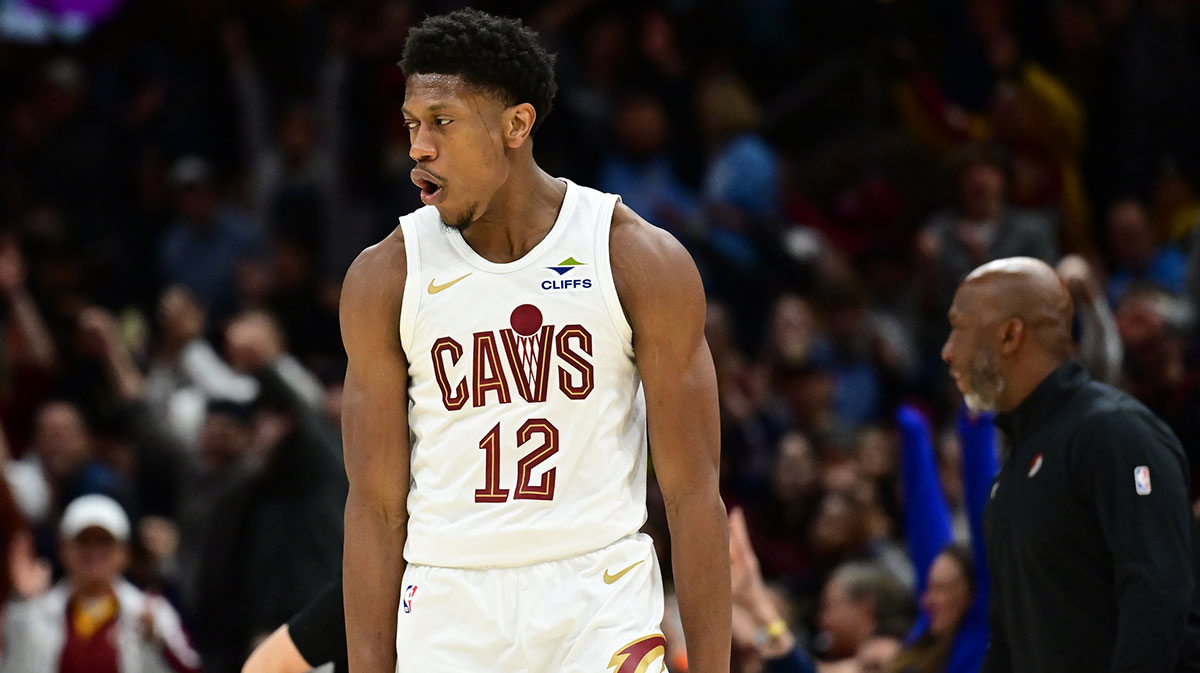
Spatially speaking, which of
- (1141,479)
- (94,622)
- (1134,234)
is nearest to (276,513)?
(94,622)

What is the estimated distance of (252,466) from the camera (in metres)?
7.54

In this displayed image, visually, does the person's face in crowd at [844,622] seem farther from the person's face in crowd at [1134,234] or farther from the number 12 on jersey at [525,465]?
the number 12 on jersey at [525,465]

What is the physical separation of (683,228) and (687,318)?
6.32 meters

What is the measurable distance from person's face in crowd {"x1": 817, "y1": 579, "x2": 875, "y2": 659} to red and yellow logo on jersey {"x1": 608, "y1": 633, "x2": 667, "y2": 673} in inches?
144

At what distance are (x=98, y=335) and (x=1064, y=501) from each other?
712 centimetres

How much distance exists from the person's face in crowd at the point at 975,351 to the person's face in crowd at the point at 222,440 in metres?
5.09

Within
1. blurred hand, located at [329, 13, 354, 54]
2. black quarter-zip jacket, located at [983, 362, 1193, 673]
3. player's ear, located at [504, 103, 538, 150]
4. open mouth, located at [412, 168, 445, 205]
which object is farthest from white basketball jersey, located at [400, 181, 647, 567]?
blurred hand, located at [329, 13, 354, 54]

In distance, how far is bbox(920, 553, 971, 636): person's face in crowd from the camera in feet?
20.5

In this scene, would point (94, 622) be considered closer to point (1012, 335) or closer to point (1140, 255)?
point (1012, 335)

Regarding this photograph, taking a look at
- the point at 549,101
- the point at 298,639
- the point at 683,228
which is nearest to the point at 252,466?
the point at 298,639

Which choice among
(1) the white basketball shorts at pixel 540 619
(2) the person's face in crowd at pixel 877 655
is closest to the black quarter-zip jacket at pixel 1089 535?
(1) the white basketball shorts at pixel 540 619

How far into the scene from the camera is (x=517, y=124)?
3795 millimetres

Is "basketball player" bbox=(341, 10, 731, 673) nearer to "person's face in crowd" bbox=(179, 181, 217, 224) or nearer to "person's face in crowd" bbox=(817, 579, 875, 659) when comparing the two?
"person's face in crowd" bbox=(817, 579, 875, 659)

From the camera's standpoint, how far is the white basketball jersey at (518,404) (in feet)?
12.1
